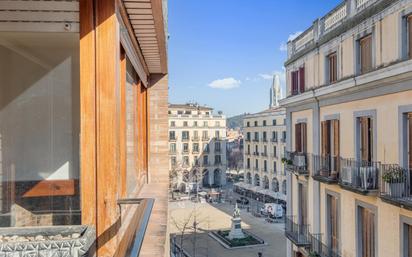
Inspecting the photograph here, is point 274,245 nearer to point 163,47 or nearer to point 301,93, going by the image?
point 301,93

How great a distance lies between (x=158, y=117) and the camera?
26.2ft

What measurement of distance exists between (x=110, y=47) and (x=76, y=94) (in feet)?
1.26

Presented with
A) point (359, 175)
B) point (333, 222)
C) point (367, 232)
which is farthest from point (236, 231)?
point (359, 175)

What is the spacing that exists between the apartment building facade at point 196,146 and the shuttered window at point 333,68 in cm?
3829

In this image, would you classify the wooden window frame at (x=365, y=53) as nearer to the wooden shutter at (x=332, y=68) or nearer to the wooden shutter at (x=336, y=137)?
the wooden shutter at (x=332, y=68)

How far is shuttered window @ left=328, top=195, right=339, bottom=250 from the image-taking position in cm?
1373

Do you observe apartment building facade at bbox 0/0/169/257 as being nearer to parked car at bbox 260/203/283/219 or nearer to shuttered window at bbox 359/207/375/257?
shuttered window at bbox 359/207/375/257

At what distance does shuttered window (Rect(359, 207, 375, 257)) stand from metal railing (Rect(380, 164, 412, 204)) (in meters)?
1.59

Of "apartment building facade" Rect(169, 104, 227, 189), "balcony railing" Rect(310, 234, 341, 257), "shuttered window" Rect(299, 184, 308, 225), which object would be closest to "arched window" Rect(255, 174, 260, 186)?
"apartment building facade" Rect(169, 104, 227, 189)

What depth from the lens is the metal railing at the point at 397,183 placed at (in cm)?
966

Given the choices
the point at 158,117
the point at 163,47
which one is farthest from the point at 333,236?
the point at 163,47

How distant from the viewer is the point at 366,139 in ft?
38.9

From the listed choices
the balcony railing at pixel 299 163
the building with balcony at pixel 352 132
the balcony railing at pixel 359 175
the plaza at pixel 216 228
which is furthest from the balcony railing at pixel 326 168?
the plaza at pixel 216 228

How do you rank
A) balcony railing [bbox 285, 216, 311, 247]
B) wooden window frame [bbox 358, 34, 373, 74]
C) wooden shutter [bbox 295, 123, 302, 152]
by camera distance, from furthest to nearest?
wooden shutter [bbox 295, 123, 302, 152] < balcony railing [bbox 285, 216, 311, 247] < wooden window frame [bbox 358, 34, 373, 74]
